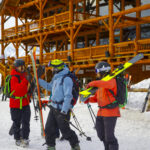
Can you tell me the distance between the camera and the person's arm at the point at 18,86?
5.19 m

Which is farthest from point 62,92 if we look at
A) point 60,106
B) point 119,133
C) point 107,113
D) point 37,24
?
point 37,24

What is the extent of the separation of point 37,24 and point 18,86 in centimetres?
1662

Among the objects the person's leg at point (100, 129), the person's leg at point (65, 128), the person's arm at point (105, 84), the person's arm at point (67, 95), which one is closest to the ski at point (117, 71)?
the person's arm at point (105, 84)

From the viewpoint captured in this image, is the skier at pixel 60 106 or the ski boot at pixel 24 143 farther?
the ski boot at pixel 24 143

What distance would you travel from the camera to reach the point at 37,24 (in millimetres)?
21062

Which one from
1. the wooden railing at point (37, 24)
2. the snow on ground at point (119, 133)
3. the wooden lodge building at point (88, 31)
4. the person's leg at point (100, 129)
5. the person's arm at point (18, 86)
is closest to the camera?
the person's leg at point (100, 129)

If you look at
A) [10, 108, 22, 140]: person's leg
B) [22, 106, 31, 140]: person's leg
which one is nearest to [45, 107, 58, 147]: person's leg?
[22, 106, 31, 140]: person's leg

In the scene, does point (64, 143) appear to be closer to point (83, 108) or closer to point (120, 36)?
point (83, 108)

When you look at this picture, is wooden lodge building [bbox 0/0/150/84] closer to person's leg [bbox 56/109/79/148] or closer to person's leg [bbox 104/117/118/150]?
person's leg [bbox 56/109/79/148]

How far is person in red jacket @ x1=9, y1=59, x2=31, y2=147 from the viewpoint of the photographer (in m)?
5.23

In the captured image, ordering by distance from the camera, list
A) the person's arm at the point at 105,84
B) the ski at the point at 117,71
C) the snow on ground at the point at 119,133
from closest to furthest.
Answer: the person's arm at the point at 105,84 → the ski at the point at 117,71 → the snow on ground at the point at 119,133

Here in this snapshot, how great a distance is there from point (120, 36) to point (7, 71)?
33.9ft

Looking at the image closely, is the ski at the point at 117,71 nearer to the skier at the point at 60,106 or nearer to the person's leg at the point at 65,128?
the skier at the point at 60,106

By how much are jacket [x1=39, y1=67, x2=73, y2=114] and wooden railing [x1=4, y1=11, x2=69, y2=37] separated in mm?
14050
